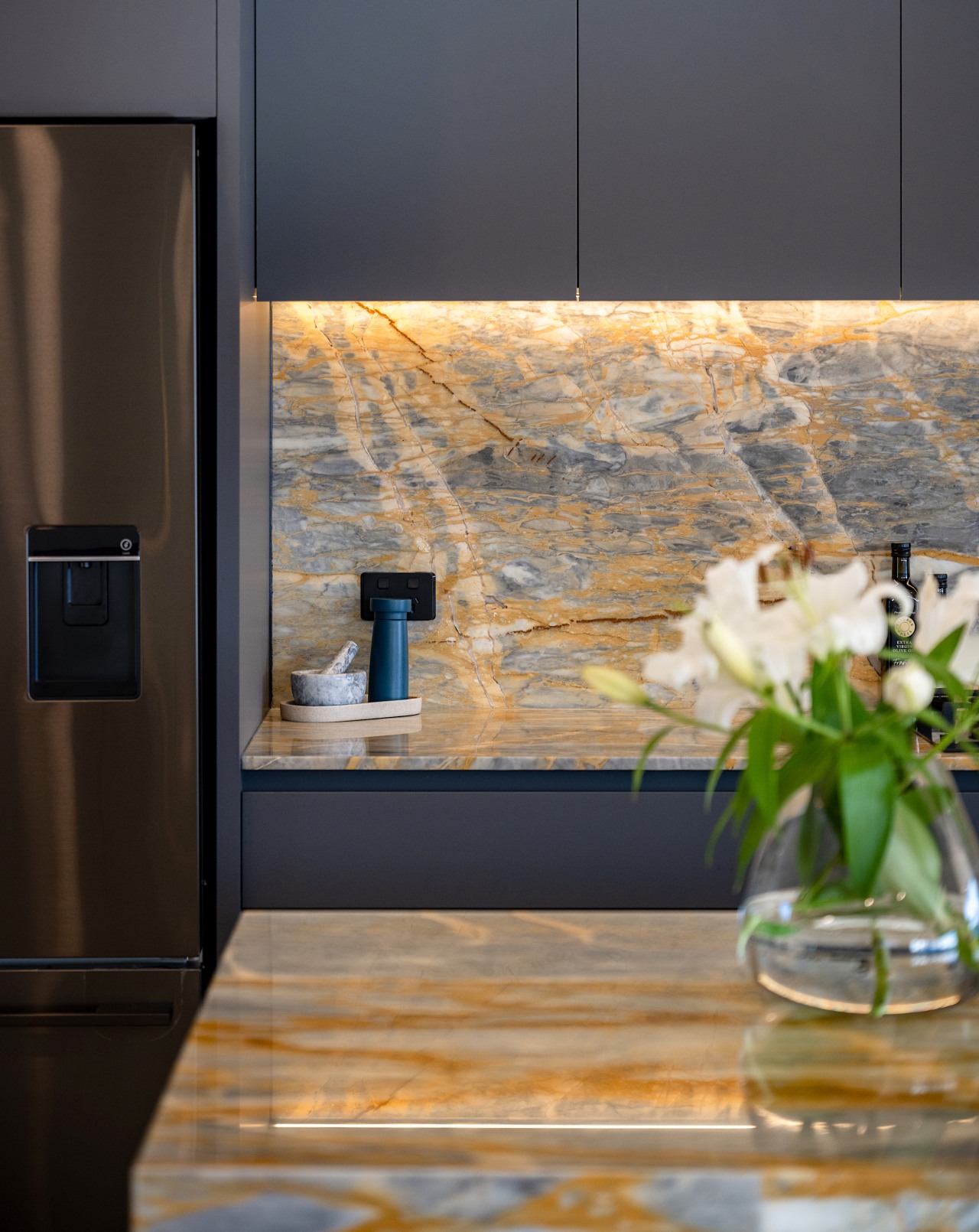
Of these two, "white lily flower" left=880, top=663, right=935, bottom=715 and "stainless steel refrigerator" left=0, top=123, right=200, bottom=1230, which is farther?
"stainless steel refrigerator" left=0, top=123, right=200, bottom=1230

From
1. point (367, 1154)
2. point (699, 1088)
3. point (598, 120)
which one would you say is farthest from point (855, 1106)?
point (598, 120)

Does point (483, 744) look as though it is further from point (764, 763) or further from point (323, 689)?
point (764, 763)

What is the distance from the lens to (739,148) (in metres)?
2.21

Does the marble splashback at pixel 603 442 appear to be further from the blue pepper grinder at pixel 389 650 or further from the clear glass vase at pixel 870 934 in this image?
the clear glass vase at pixel 870 934

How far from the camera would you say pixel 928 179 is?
7.25 feet

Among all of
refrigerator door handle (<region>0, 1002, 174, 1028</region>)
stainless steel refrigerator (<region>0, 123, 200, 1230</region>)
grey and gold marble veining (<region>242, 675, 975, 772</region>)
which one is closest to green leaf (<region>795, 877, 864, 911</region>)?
grey and gold marble veining (<region>242, 675, 975, 772</region>)

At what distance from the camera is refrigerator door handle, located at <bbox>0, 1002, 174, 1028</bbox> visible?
1941 mm

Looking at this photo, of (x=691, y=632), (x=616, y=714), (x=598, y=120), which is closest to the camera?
(x=691, y=632)

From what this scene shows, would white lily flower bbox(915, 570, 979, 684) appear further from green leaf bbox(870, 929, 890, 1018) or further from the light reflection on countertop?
the light reflection on countertop

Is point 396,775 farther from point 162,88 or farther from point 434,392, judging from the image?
point 162,88

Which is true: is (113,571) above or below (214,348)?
below

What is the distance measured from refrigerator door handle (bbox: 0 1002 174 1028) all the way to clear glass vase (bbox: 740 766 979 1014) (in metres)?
1.41

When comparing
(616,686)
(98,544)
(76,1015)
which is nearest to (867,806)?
(616,686)

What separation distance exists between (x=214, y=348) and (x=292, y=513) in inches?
24.4
